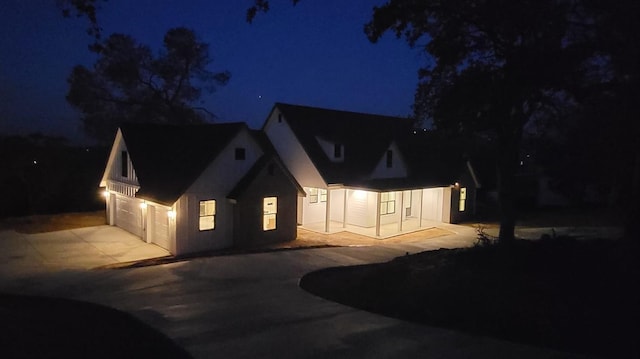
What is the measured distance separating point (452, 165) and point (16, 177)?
2533 centimetres

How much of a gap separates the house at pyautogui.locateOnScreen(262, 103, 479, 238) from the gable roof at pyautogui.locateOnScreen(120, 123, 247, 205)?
4.88 metres

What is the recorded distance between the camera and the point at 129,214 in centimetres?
2267

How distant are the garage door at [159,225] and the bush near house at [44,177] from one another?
10.0 meters

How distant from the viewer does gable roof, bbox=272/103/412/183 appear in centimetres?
2430

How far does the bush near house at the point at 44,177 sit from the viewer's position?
25547 millimetres

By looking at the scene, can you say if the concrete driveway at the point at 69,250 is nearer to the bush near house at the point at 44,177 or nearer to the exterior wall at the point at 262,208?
the exterior wall at the point at 262,208

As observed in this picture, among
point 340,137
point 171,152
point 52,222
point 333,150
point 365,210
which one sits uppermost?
point 340,137

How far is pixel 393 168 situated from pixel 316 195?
448 centimetres

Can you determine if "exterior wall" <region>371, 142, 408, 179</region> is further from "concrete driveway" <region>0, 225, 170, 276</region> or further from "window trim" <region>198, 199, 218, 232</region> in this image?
"concrete driveway" <region>0, 225, 170, 276</region>

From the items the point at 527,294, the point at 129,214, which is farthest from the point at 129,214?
the point at 527,294

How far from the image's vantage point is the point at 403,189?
23938 millimetres

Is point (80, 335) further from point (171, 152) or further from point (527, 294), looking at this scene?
point (171, 152)

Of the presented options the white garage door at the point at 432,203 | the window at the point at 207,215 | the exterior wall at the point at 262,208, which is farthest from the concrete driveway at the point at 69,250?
the white garage door at the point at 432,203

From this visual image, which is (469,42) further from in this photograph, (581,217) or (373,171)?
(581,217)
